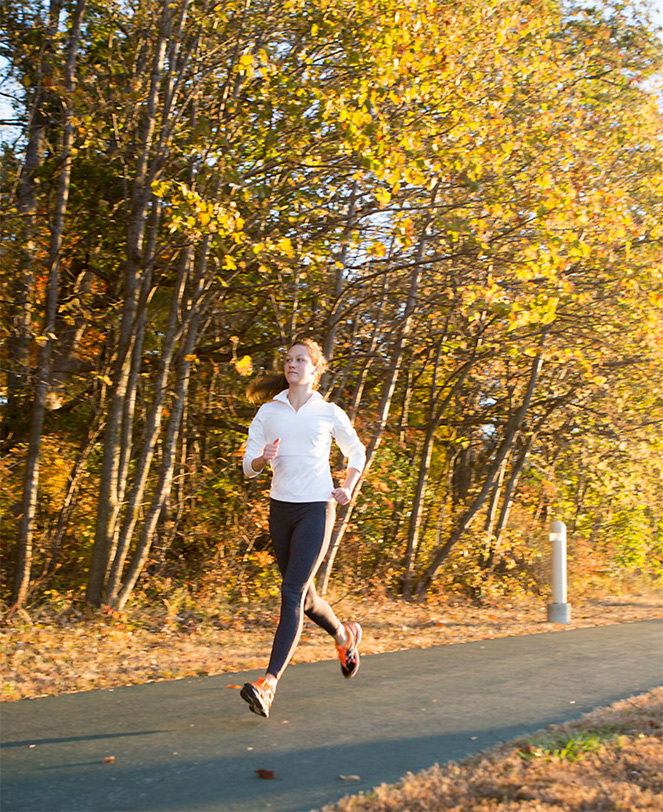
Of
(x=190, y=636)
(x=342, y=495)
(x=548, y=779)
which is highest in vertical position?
(x=342, y=495)

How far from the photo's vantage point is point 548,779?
424 cm

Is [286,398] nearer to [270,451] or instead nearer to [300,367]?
[300,367]

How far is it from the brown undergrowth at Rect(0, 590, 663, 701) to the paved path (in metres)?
0.57

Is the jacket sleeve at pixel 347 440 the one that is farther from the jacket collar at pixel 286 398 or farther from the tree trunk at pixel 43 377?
the tree trunk at pixel 43 377

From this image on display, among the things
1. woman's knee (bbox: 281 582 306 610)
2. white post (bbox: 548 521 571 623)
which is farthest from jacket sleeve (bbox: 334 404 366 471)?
white post (bbox: 548 521 571 623)

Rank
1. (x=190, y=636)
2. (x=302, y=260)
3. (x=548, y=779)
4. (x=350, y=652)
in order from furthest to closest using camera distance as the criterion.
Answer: (x=302, y=260)
(x=190, y=636)
(x=350, y=652)
(x=548, y=779)

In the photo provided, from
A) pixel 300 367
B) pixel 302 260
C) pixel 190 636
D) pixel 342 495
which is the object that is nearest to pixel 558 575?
pixel 190 636

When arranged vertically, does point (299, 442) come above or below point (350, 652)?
above

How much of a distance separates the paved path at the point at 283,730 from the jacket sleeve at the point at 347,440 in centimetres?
140

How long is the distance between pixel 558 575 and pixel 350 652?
5.83m

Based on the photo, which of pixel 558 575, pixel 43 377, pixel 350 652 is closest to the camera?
pixel 350 652

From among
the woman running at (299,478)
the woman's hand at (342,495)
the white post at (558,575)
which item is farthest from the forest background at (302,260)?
the woman's hand at (342,495)

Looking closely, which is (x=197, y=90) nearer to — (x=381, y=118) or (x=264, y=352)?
(x=381, y=118)

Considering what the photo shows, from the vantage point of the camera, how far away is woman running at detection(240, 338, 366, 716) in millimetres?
5273
